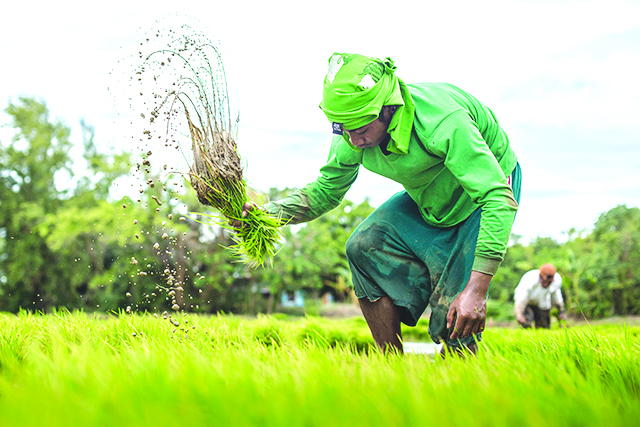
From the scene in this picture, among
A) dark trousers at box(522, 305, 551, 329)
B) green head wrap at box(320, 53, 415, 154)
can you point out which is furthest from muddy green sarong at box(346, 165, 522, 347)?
dark trousers at box(522, 305, 551, 329)

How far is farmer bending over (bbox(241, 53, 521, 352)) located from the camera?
2395 mm

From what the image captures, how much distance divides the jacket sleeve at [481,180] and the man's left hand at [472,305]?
53mm

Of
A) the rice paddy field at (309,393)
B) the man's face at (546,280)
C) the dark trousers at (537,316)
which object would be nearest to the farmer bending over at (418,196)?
the rice paddy field at (309,393)

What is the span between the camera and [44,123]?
21781 mm

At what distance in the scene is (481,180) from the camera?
7.87 ft

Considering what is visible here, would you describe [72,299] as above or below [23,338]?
below

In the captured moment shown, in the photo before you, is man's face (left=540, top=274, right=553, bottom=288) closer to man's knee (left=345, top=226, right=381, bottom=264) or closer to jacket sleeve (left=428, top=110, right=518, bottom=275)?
man's knee (left=345, top=226, right=381, bottom=264)

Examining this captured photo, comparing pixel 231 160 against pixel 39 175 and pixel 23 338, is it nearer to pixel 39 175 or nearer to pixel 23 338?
pixel 23 338

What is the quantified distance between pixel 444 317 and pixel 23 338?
2.50 meters

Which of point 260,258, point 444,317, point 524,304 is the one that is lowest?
point 524,304

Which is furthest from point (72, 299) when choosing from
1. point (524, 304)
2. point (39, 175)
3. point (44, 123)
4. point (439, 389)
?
point (439, 389)

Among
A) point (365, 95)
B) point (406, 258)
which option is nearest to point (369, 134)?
point (365, 95)

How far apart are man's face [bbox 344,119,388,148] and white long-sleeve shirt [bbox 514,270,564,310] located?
19.3 ft

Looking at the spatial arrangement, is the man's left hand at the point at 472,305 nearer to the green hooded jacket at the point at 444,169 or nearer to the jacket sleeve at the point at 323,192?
the green hooded jacket at the point at 444,169
